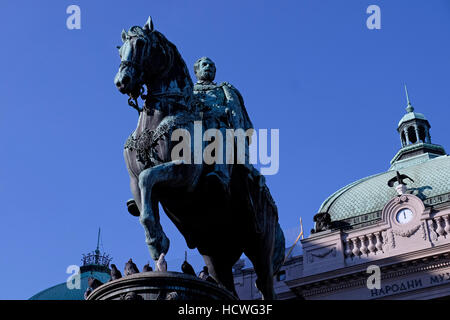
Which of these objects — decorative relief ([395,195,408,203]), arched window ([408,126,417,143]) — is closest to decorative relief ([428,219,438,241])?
decorative relief ([395,195,408,203])

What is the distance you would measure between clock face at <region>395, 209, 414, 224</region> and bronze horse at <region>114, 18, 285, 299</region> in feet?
96.8

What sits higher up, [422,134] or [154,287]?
[422,134]

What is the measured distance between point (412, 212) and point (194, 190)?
103 ft

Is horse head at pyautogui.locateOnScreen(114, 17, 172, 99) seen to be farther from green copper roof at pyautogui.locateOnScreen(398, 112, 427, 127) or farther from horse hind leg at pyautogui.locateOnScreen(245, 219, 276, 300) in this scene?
green copper roof at pyautogui.locateOnScreen(398, 112, 427, 127)

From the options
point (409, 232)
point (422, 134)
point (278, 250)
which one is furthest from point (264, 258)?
point (422, 134)

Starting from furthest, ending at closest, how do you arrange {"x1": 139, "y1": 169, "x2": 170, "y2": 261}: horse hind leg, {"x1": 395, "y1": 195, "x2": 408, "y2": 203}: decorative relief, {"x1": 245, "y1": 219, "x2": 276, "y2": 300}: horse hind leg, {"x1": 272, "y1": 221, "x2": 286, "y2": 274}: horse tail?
{"x1": 395, "y1": 195, "x2": 408, "y2": 203}: decorative relief, {"x1": 272, "y1": 221, "x2": 286, "y2": 274}: horse tail, {"x1": 245, "y1": 219, "x2": 276, "y2": 300}: horse hind leg, {"x1": 139, "y1": 169, "x2": 170, "y2": 261}: horse hind leg

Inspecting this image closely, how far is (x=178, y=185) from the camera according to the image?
26.6ft

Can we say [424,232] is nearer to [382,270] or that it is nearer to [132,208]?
[382,270]

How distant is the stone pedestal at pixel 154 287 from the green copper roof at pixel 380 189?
115 feet

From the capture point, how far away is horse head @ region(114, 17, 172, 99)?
8148mm

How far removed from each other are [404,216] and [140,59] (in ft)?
104

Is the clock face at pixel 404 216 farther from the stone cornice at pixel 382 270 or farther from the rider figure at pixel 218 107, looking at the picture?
the rider figure at pixel 218 107
